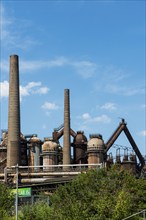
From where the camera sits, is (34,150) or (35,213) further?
(34,150)

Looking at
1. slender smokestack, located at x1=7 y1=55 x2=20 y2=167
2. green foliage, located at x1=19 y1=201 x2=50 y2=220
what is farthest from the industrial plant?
green foliage, located at x1=19 y1=201 x2=50 y2=220

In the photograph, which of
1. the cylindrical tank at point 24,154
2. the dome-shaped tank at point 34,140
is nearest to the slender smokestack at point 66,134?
the dome-shaped tank at point 34,140

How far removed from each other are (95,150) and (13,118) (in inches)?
555

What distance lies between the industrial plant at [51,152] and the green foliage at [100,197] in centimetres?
925

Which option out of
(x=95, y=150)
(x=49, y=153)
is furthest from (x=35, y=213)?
(x=49, y=153)

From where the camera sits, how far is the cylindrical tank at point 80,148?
228 feet

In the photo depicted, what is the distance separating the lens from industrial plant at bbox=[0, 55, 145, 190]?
55844mm

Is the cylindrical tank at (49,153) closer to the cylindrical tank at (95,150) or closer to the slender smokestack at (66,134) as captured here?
the slender smokestack at (66,134)

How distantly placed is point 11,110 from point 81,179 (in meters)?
18.3

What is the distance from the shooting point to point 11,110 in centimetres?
5712

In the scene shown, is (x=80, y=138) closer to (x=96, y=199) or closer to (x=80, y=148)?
(x=80, y=148)

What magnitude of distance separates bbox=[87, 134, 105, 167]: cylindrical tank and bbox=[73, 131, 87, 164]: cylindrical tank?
417 centimetres

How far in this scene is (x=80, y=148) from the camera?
230 ft

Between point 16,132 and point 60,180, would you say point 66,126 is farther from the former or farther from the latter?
point 60,180
